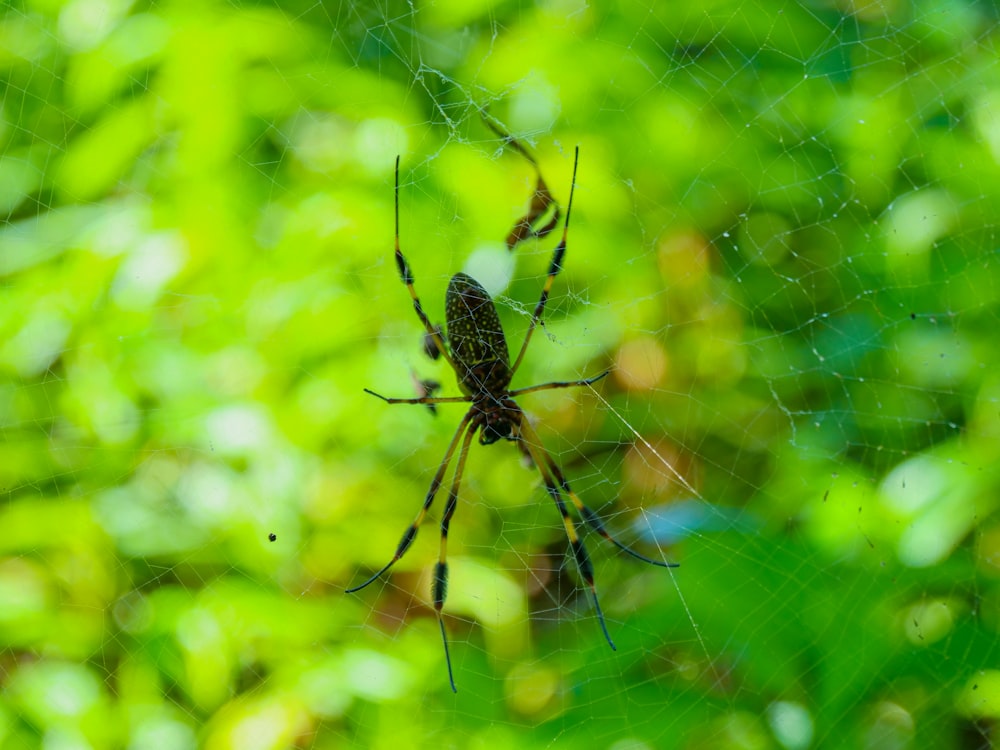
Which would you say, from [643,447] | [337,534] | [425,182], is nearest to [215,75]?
[425,182]

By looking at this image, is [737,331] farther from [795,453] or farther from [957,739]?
[957,739]

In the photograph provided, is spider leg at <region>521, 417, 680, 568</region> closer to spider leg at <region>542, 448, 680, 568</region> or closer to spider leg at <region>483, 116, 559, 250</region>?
spider leg at <region>542, 448, 680, 568</region>

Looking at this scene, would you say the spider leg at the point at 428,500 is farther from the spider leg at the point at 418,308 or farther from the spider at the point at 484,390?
the spider leg at the point at 418,308

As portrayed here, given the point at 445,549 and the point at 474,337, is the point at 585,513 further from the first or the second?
the point at 474,337

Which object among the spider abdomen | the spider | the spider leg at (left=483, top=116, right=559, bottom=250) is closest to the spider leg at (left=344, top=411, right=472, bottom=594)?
the spider

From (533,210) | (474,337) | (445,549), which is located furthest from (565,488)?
(533,210)
